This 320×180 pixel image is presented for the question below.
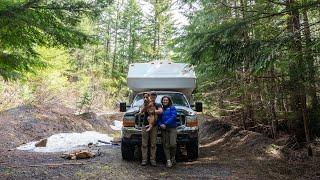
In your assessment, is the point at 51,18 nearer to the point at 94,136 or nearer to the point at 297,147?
the point at 297,147

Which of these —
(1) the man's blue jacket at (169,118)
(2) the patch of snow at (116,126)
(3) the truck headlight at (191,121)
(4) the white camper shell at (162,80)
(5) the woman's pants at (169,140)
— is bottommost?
(2) the patch of snow at (116,126)

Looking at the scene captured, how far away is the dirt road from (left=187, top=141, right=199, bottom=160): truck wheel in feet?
0.66

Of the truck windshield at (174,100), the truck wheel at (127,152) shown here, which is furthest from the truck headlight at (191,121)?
the truck wheel at (127,152)

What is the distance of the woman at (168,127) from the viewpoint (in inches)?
394

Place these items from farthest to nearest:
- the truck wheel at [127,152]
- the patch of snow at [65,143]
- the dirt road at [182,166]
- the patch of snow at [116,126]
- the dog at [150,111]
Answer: the patch of snow at [116,126], the patch of snow at [65,143], the truck wheel at [127,152], the dog at [150,111], the dirt road at [182,166]

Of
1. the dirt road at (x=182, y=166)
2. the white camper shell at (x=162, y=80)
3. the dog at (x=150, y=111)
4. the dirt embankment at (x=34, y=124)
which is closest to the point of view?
the dirt road at (x=182, y=166)

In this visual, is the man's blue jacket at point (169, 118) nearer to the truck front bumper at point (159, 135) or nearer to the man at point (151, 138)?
the man at point (151, 138)

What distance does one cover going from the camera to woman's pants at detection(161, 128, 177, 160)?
10062 millimetres

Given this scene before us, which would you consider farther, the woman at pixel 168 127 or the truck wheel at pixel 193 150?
the truck wheel at pixel 193 150

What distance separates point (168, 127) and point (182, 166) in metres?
1.03

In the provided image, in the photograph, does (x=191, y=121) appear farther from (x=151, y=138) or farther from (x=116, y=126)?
(x=116, y=126)

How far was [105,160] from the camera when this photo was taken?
35.4 feet

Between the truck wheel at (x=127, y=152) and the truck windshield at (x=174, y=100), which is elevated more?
the truck windshield at (x=174, y=100)

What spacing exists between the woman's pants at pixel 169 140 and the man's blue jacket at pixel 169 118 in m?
0.15
